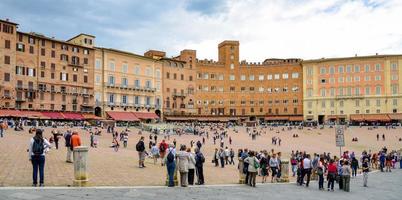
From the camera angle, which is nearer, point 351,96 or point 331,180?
point 331,180

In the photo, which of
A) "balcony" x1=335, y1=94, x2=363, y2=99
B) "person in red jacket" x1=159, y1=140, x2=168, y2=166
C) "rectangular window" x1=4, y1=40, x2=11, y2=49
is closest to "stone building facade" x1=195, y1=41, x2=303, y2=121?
"balcony" x1=335, y1=94, x2=363, y2=99

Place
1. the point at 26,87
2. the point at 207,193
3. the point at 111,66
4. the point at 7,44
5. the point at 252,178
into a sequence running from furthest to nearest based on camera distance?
the point at 111,66, the point at 26,87, the point at 7,44, the point at 252,178, the point at 207,193

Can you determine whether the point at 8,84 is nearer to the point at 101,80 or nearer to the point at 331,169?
the point at 101,80

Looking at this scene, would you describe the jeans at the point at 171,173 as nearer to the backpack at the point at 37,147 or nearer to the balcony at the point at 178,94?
the backpack at the point at 37,147

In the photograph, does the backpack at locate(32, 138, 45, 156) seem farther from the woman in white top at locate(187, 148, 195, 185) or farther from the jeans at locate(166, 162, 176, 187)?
the woman in white top at locate(187, 148, 195, 185)

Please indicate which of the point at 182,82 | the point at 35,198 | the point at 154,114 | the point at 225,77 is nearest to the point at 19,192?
the point at 35,198

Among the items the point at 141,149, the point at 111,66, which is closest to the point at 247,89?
the point at 111,66

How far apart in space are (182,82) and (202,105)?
6.91 meters

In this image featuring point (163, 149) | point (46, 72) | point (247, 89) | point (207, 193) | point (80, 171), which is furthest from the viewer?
point (247, 89)

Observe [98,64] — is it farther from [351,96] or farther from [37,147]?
[37,147]

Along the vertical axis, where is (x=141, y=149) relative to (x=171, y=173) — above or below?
above

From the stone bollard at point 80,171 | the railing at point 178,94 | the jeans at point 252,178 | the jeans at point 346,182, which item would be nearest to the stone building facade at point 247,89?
the railing at point 178,94

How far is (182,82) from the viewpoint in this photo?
83188mm

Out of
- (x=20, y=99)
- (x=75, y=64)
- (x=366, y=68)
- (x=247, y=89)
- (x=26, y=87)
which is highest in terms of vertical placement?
(x=366, y=68)
